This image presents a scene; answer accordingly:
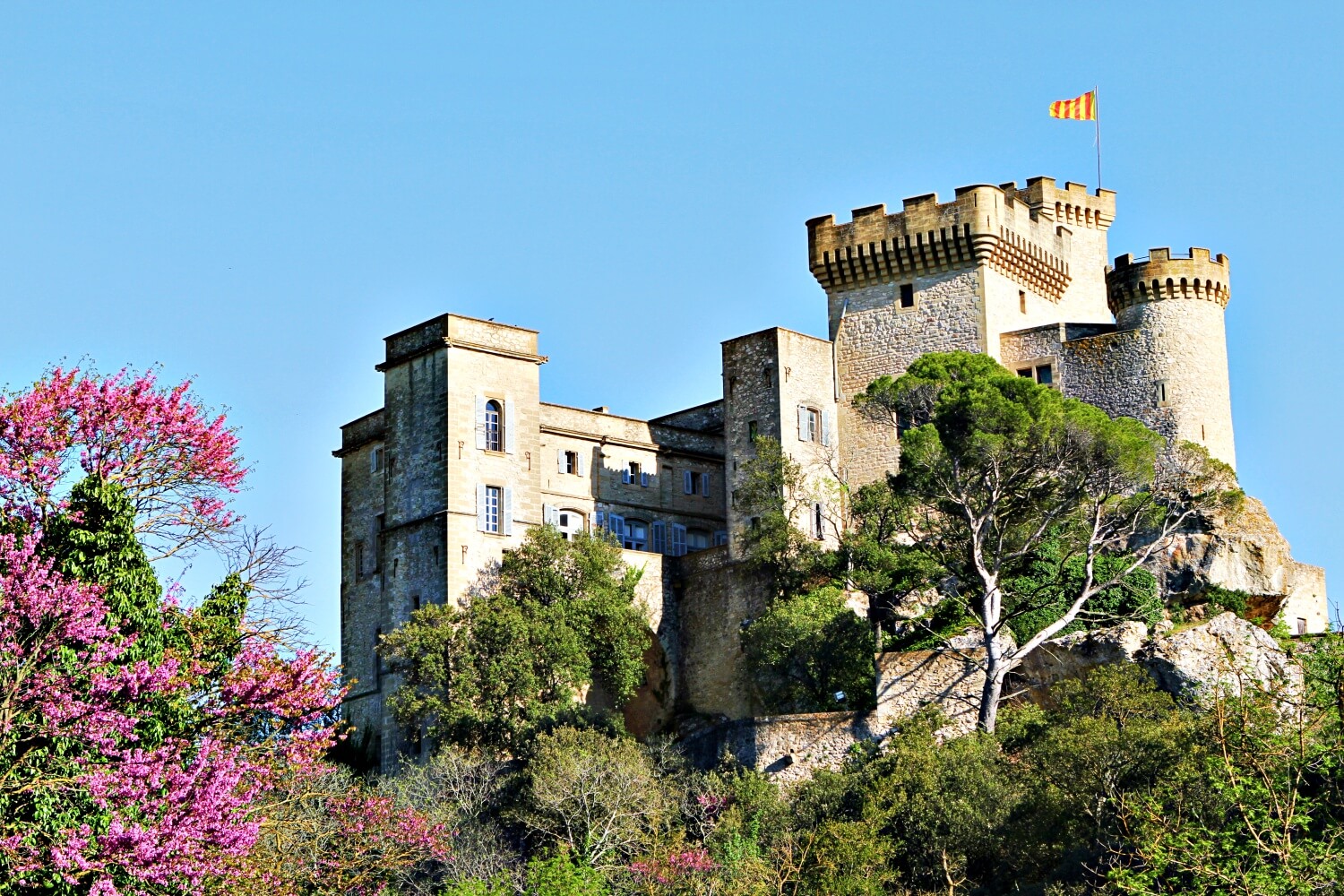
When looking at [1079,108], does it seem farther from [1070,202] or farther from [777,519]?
[777,519]

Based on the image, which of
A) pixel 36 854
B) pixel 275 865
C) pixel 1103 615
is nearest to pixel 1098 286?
pixel 1103 615

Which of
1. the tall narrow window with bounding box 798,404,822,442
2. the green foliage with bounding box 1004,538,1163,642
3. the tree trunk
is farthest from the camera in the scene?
the tall narrow window with bounding box 798,404,822,442

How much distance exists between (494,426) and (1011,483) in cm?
1446

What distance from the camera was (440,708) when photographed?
5066 cm

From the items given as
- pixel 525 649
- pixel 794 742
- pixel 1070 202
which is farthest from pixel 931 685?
pixel 1070 202

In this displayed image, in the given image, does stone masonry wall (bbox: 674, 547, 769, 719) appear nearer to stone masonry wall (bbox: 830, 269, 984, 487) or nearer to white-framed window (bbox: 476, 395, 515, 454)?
stone masonry wall (bbox: 830, 269, 984, 487)

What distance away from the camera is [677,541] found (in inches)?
2421

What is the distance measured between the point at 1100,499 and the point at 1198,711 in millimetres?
8400

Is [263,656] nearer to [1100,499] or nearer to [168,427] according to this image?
[168,427]

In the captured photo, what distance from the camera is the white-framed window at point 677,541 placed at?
61.2 metres

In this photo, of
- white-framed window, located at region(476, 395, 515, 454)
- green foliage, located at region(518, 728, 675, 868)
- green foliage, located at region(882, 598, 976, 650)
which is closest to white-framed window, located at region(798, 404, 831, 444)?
green foliage, located at region(882, 598, 976, 650)

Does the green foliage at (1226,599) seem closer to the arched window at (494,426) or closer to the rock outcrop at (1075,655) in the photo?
the rock outcrop at (1075,655)

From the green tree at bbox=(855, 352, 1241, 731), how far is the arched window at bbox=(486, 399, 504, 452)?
10.8 meters

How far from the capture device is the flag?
206 feet
